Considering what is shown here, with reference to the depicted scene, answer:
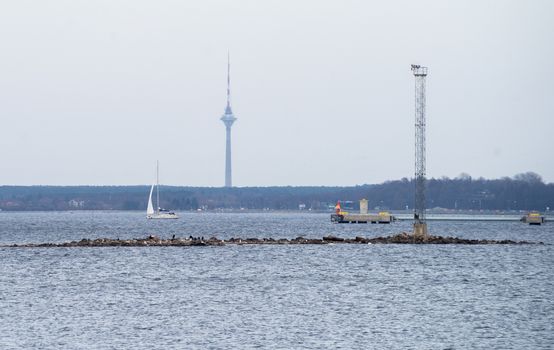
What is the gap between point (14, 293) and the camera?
66.1 m

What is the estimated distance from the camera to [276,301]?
6144 centimetres

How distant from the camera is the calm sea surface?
47312 mm

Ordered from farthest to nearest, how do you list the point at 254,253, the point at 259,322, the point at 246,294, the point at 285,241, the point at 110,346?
1. the point at 285,241
2. the point at 254,253
3. the point at 246,294
4. the point at 259,322
5. the point at 110,346

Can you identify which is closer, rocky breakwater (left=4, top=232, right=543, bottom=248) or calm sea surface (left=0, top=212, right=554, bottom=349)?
calm sea surface (left=0, top=212, right=554, bottom=349)

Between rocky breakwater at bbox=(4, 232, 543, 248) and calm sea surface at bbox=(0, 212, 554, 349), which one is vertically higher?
rocky breakwater at bbox=(4, 232, 543, 248)

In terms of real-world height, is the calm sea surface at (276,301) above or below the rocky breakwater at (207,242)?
below

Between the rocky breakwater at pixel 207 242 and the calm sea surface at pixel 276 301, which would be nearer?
the calm sea surface at pixel 276 301

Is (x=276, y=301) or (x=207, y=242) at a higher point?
(x=207, y=242)

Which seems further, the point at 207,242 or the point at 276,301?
the point at 207,242

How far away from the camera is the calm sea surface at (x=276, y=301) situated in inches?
1863

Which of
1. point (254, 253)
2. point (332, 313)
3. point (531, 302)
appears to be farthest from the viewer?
point (254, 253)

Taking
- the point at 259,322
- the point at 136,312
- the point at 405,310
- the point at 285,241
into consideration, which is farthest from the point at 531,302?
the point at 285,241

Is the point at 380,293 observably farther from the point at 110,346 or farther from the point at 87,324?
the point at 110,346

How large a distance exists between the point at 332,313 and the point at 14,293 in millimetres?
20178
